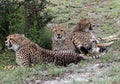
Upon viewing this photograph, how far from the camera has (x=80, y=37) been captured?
414 inches

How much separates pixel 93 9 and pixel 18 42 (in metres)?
5.06

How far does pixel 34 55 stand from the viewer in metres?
9.09

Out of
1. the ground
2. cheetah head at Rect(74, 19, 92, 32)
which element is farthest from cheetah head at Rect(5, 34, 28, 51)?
cheetah head at Rect(74, 19, 92, 32)

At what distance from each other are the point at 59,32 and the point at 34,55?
3.69ft

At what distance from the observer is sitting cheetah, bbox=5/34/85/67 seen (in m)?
8.98

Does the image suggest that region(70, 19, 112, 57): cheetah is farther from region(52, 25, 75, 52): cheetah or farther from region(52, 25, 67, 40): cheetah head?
region(52, 25, 67, 40): cheetah head

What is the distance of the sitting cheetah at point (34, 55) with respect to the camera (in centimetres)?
898

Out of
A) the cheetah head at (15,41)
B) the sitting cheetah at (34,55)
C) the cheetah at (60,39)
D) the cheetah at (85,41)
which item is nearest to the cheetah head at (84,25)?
the cheetah at (85,41)

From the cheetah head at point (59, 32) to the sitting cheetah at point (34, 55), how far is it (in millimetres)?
885

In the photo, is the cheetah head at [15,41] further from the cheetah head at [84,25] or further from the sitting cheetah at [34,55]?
the cheetah head at [84,25]

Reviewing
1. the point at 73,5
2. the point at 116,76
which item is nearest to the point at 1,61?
the point at 116,76

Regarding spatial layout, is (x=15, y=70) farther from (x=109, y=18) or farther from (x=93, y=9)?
(x=93, y=9)

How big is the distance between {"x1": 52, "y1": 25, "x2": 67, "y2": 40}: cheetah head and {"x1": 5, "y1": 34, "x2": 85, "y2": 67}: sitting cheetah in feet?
2.90

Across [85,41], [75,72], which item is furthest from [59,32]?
[75,72]
